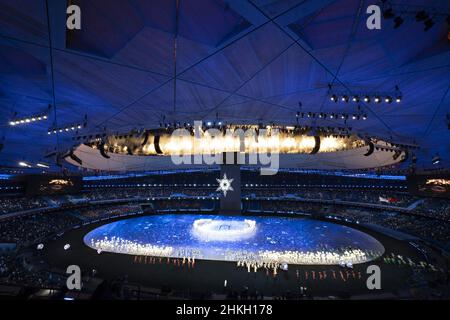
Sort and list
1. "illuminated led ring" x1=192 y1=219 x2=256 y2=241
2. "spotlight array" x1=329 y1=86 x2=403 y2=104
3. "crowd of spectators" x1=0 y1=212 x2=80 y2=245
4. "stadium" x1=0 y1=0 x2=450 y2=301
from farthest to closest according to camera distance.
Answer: "illuminated led ring" x1=192 y1=219 x2=256 y2=241
"crowd of spectators" x1=0 y1=212 x2=80 y2=245
"spotlight array" x1=329 y1=86 x2=403 y2=104
"stadium" x1=0 y1=0 x2=450 y2=301

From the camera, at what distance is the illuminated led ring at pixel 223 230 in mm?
28312

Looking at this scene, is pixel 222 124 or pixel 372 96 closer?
pixel 372 96

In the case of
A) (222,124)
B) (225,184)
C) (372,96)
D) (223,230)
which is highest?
(372,96)

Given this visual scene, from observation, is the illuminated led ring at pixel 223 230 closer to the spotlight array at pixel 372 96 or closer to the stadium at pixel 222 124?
the stadium at pixel 222 124

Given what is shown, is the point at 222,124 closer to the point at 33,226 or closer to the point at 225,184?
the point at 225,184

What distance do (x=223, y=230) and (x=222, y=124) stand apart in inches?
670

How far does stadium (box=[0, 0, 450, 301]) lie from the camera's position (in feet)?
21.4

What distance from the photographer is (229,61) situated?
8297 mm

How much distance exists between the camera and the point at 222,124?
16.2 metres

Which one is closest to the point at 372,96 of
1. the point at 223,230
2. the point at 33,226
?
the point at 223,230

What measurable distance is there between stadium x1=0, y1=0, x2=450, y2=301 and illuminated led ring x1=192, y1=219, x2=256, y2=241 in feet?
0.97

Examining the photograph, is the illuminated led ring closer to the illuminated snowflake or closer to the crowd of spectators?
the illuminated snowflake

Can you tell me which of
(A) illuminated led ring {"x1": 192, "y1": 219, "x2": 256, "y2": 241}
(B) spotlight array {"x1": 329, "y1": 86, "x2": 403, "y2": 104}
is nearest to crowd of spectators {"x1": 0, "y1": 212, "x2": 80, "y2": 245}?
(A) illuminated led ring {"x1": 192, "y1": 219, "x2": 256, "y2": 241}
